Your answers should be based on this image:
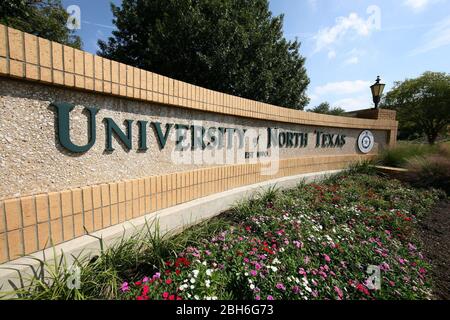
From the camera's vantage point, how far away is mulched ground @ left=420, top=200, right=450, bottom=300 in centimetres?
260

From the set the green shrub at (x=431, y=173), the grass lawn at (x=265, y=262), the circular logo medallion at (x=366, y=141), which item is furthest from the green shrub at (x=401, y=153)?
the grass lawn at (x=265, y=262)

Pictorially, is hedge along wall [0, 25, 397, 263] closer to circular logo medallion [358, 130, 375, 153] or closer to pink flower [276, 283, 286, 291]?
pink flower [276, 283, 286, 291]

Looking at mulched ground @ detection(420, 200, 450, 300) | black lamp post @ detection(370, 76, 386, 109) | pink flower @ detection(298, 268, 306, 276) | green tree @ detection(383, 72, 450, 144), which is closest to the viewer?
pink flower @ detection(298, 268, 306, 276)

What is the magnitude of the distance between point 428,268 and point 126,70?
4434 mm

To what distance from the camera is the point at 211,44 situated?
25.2 ft

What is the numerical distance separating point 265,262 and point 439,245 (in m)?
2.92

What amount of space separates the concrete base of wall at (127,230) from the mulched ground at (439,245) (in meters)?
2.67

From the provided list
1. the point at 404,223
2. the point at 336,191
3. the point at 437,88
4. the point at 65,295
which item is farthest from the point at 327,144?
the point at 437,88

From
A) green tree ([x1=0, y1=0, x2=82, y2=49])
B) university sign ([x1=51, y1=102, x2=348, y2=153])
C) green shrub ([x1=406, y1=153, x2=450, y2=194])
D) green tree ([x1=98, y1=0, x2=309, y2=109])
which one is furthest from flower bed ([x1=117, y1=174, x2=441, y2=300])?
green tree ([x1=0, y1=0, x2=82, y2=49])

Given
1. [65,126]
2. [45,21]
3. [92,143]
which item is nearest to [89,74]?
[65,126]

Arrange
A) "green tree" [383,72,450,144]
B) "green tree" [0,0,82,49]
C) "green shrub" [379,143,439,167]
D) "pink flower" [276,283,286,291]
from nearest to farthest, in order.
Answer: "pink flower" [276,283,286,291] < "green shrub" [379,143,439,167] < "green tree" [0,0,82,49] < "green tree" [383,72,450,144]

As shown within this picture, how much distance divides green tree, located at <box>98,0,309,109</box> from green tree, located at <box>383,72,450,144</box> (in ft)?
77.0

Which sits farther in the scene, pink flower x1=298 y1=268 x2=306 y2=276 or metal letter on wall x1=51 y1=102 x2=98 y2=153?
pink flower x1=298 y1=268 x2=306 y2=276

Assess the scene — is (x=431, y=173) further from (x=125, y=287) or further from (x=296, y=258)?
(x=125, y=287)
